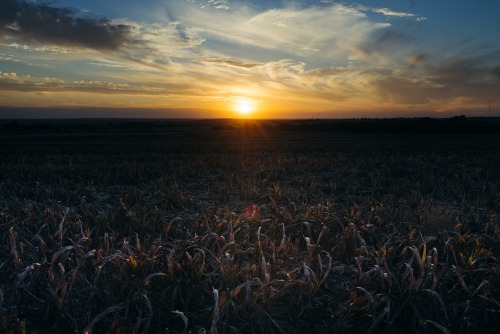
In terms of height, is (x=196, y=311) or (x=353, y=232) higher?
(x=353, y=232)

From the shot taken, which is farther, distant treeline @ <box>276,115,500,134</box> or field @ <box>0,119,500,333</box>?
distant treeline @ <box>276,115,500,134</box>

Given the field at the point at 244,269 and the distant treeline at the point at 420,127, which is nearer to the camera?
the field at the point at 244,269

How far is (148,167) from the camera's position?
37.8 ft

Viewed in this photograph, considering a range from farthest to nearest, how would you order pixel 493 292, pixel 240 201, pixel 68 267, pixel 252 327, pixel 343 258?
pixel 240 201 < pixel 343 258 < pixel 68 267 < pixel 493 292 < pixel 252 327

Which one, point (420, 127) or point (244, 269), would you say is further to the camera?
point (420, 127)

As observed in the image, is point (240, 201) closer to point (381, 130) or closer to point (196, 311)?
point (196, 311)

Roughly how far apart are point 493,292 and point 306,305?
1.63 m

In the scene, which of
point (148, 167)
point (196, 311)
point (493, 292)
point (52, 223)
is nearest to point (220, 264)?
point (196, 311)

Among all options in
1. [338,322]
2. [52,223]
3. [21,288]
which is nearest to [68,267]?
[21,288]

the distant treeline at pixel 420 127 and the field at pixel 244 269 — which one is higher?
the distant treeline at pixel 420 127

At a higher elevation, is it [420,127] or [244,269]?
[420,127]

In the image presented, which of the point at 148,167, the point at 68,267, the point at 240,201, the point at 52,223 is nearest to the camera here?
the point at 68,267

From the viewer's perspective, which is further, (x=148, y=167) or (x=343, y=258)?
(x=148, y=167)

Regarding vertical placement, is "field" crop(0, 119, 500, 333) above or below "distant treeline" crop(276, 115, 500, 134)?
below
